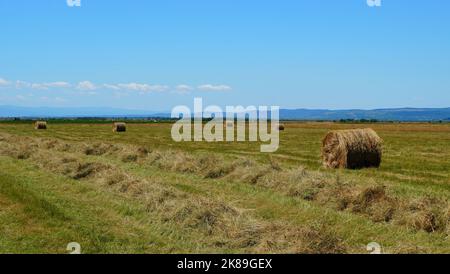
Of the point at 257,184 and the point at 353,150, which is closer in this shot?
the point at 257,184

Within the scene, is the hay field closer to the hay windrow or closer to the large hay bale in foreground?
the hay windrow

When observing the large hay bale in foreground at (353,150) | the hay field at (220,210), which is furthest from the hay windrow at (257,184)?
the large hay bale in foreground at (353,150)

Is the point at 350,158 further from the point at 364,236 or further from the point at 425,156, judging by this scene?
the point at 364,236

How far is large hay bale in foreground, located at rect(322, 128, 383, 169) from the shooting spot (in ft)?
68.7

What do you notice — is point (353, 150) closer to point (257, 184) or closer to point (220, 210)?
point (257, 184)

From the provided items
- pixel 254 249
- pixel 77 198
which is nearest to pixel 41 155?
Result: pixel 77 198

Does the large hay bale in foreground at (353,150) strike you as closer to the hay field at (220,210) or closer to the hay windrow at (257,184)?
the hay field at (220,210)

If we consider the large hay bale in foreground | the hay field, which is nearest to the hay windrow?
the hay field

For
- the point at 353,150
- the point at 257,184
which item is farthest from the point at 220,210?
the point at 353,150

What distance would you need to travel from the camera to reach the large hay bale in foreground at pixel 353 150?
20.9 meters

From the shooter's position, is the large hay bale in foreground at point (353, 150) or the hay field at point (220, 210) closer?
the hay field at point (220, 210)

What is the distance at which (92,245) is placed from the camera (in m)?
8.40

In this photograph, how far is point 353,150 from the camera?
20953mm

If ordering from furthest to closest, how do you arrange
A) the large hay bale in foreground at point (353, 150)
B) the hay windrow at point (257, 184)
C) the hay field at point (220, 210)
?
the large hay bale in foreground at point (353, 150), the hay windrow at point (257, 184), the hay field at point (220, 210)
